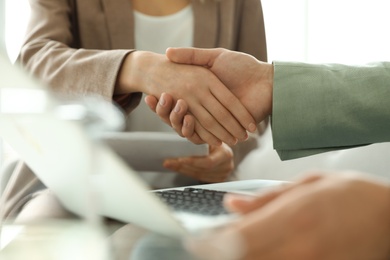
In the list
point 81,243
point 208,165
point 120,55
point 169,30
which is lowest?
point 208,165

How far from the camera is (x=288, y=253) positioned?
0.89ft

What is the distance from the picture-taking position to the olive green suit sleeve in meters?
0.77

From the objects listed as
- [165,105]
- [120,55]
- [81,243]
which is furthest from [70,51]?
[81,243]

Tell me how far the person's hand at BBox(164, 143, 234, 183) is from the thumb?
218mm

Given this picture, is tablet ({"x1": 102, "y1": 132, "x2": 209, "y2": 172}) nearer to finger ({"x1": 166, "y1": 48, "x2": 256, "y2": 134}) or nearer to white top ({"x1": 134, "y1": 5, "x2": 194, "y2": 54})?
finger ({"x1": 166, "y1": 48, "x2": 256, "y2": 134})

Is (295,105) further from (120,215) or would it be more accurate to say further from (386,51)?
(386,51)

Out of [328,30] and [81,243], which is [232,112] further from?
[328,30]

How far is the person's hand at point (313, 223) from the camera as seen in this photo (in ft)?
0.85

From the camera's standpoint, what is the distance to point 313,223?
28cm

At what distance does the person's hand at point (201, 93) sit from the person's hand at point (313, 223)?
53 cm

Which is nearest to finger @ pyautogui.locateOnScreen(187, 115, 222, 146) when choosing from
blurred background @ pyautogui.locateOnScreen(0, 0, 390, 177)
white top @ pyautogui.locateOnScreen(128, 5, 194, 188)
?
white top @ pyautogui.locateOnScreen(128, 5, 194, 188)

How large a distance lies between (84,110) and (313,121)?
515 mm

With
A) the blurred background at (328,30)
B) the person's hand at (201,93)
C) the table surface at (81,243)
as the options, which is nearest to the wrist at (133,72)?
the person's hand at (201,93)

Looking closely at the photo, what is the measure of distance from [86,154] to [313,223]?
0.12 m
